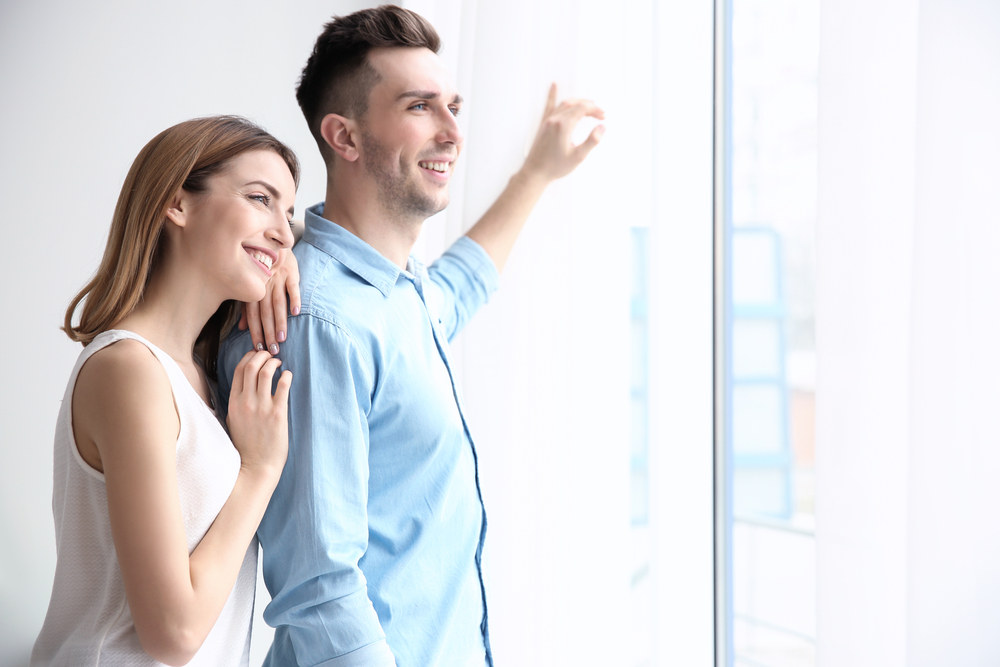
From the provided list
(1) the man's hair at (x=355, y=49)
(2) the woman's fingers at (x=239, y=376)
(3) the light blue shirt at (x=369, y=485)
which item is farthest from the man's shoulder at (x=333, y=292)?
(1) the man's hair at (x=355, y=49)

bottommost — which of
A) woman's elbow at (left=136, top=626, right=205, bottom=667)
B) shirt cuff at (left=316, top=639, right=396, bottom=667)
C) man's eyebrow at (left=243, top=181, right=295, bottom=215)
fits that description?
shirt cuff at (left=316, top=639, right=396, bottom=667)

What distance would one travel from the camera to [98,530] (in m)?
0.94

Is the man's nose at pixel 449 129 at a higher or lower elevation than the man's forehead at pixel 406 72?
lower

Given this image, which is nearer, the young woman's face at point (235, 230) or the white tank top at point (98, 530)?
the white tank top at point (98, 530)

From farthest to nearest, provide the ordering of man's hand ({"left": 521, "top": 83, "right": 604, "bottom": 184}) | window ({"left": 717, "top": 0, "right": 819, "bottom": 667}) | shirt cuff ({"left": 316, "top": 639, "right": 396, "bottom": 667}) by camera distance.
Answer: man's hand ({"left": 521, "top": 83, "right": 604, "bottom": 184}) < window ({"left": 717, "top": 0, "right": 819, "bottom": 667}) < shirt cuff ({"left": 316, "top": 639, "right": 396, "bottom": 667})

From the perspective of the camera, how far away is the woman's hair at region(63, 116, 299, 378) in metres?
1.00

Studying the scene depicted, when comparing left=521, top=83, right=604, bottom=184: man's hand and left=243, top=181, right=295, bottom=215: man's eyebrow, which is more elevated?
left=521, top=83, right=604, bottom=184: man's hand

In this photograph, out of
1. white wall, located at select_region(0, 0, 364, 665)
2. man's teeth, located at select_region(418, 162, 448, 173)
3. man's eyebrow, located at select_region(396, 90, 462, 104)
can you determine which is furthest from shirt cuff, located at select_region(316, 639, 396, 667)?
white wall, located at select_region(0, 0, 364, 665)

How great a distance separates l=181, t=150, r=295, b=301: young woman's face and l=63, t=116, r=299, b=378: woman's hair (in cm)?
2

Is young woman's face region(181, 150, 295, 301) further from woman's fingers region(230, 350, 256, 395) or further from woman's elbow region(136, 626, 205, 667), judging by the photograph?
woman's elbow region(136, 626, 205, 667)

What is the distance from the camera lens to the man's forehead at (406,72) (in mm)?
1220

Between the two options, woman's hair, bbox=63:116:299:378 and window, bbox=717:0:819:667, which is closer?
woman's hair, bbox=63:116:299:378

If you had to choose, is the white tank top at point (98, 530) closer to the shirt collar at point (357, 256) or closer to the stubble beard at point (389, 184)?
the shirt collar at point (357, 256)

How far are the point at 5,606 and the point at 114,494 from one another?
3.07 ft
